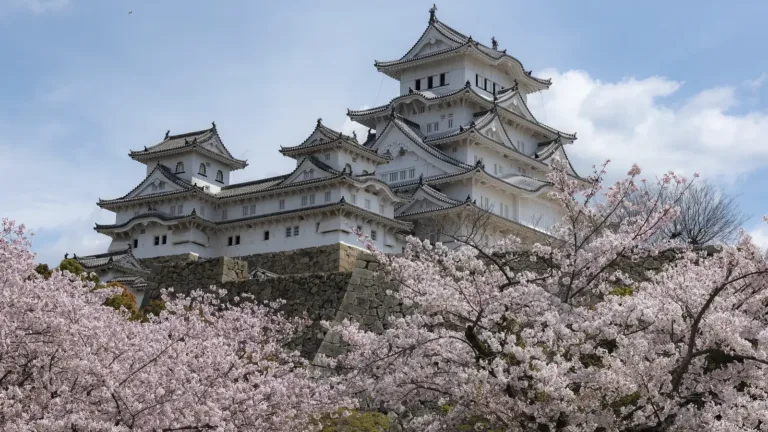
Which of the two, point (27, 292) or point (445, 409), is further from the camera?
point (445, 409)

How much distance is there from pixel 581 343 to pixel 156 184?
35452 mm

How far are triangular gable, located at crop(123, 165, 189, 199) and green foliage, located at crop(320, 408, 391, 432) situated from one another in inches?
1209

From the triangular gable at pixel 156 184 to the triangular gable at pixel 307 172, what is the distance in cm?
543

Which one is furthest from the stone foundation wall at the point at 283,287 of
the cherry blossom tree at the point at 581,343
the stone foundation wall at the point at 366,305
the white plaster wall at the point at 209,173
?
the white plaster wall at the point at 209,173

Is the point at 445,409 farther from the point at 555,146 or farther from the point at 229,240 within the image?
the point at 555,146

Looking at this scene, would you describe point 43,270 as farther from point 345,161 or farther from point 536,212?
point 536,212

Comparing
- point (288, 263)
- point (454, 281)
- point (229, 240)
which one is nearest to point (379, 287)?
point (454, 281)

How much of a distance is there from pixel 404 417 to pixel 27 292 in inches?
230

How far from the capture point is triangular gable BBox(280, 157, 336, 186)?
133 ft

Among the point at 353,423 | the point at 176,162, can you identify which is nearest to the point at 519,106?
the point at 176,162

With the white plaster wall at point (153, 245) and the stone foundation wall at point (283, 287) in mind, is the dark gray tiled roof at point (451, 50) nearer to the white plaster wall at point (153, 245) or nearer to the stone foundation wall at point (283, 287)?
the white plaster wall at point (153, 245)

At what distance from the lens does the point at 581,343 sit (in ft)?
37.2

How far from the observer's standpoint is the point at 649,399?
35.3 ft

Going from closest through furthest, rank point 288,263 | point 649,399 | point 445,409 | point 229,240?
point 649,399 → point 445,409 → point 288,263 → point 229,240
